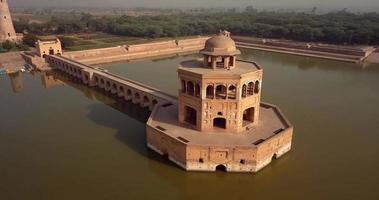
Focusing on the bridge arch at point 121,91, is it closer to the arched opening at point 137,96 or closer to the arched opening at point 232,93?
the arched opening at point 137,96

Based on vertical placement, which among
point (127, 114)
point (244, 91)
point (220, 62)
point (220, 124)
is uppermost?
point (220, 62)

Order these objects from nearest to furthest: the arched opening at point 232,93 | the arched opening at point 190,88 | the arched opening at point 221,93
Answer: the arched opening at point 232,93
the arched opening at point 221,93
the arched opening at point 190,88

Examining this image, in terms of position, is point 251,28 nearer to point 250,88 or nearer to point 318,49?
point 318,49

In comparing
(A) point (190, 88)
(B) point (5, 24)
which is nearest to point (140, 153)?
(A) point (190, 88)

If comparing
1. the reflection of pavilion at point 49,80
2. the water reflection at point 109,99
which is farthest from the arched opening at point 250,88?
the reflection of pavilion at point 49,80

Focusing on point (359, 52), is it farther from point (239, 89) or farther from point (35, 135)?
point (35, 135)

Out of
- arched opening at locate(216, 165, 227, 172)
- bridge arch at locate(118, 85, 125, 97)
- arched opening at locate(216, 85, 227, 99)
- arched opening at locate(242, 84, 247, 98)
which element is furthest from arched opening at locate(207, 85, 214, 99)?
bridge arch at locate(118, 85, 125, 97)

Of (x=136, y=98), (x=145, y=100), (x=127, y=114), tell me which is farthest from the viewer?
(x=136, y=98)
